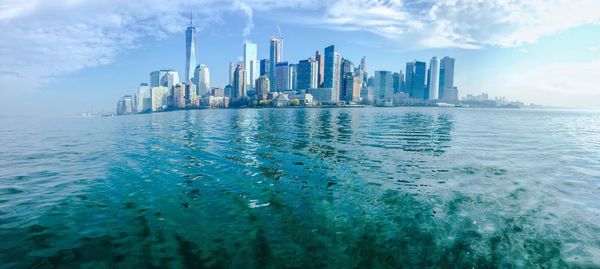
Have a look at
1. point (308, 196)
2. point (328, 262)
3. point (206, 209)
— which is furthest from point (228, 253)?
point (308, 196)

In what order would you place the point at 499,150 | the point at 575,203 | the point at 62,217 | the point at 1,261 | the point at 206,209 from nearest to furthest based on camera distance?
the point at 1,261 → the point at 62,217 → the point at 206,209 → the point at 575,203 → the point at 499,150

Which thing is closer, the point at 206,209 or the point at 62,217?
the point at 62,217

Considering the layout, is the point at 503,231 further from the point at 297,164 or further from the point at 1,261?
the point at 1,261

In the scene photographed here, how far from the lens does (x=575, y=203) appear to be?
14781 mm

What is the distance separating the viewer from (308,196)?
50.9 feet

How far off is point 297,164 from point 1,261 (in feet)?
54.5

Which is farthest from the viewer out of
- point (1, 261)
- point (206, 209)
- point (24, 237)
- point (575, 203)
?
point (575, 203)

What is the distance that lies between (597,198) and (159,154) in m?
30.9

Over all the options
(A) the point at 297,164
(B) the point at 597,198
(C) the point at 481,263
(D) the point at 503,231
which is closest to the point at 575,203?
(B) the point at 597,198

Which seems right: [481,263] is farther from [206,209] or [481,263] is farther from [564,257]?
[206,209]

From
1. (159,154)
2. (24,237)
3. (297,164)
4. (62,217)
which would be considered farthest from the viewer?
(159,154)

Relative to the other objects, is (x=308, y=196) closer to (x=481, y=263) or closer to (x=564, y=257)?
(x=481, y=263)

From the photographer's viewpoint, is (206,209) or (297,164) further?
(297,164)

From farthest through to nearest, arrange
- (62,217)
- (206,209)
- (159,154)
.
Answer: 1. (159,154)
2. (206,209)
3. (62,217)
